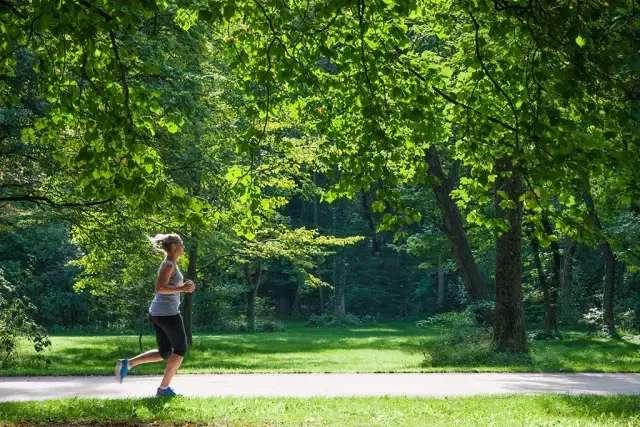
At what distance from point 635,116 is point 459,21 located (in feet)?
23.6

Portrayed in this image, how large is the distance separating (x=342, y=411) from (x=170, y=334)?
2324 millimetres

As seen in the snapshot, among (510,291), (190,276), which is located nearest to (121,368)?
(510,291)

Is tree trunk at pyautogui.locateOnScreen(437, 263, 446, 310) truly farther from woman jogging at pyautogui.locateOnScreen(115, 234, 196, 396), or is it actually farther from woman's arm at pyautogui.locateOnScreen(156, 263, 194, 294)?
woman's arm at pyautogui.locateOnScreen(156, 263, 194, 294)

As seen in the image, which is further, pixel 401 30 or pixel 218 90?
pixel 218 90

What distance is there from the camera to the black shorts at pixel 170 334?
9.85m

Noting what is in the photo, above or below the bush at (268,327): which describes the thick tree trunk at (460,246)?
above

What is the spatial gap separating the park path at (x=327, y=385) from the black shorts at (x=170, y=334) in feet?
2.68

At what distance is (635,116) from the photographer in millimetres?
6281

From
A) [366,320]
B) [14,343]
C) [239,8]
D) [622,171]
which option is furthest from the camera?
[366,320]

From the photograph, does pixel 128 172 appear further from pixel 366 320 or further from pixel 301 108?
pixel 366 320

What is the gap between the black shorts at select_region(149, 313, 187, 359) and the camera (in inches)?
388

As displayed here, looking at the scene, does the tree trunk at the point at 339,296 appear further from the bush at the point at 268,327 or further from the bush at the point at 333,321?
the bush at the point at 268,327

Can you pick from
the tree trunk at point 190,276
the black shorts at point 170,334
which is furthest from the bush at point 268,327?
the black shorts at point 170,334

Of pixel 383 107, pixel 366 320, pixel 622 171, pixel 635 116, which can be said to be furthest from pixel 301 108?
pixel 366 320
